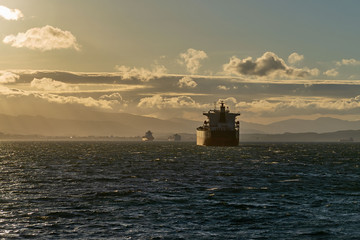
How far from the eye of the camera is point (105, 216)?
2725 centimetres

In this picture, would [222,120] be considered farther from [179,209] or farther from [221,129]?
[179,209]

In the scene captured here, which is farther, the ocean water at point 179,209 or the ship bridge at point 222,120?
the ship bridge at point 222,120

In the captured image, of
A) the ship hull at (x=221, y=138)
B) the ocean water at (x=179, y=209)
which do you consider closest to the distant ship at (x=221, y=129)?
the ship hull at (x=221, y=138)

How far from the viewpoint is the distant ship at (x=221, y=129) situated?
546 feet

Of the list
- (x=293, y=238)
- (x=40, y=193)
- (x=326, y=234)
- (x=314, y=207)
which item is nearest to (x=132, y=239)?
(x=293, y=238)

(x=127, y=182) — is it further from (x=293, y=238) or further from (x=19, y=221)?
(x=293, y=238)

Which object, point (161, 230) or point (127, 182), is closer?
point (161, 230)

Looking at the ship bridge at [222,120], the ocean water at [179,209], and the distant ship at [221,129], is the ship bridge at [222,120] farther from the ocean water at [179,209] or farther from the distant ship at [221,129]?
the ocean water at [179,209]

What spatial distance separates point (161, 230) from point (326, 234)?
27.4ft

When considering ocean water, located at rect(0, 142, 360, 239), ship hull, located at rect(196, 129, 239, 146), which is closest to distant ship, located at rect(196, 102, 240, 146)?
ship hull, located at rect(196, 129, 239, 146)

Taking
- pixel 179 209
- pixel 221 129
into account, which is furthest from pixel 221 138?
pixel 179 209

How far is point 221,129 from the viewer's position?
168 m

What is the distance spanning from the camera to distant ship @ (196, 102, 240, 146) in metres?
166

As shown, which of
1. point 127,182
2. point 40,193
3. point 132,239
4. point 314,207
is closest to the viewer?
point 132,239
